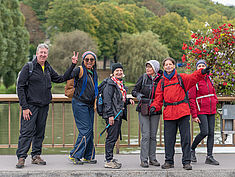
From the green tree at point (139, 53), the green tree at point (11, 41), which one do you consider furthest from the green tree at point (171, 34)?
the green tree at point (11, 41)

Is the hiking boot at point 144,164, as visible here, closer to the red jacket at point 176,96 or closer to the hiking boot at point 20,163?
the red jacket at point 176,96

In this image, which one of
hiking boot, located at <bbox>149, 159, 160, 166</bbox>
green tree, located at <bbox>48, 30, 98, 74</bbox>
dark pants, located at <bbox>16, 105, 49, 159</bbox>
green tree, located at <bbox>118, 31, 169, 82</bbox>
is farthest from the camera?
green tree, located at <bbox>118, 31, 169, 82</bbox>

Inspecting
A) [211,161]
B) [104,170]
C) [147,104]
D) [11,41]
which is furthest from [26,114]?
[11,41]

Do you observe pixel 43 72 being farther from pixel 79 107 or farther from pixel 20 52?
pixel 20 52

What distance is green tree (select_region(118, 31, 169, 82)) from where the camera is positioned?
5644 centimetres

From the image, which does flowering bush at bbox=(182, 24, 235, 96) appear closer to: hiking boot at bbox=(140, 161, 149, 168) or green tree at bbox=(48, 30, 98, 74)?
hiking boot at bbox=(140, 161, 149, 168)

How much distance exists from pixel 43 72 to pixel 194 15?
388 feet

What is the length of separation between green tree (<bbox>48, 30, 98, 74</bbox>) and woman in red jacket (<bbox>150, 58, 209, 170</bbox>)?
47134 millimetres

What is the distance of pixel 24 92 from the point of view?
693 centimetres

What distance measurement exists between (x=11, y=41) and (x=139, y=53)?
20.7 m

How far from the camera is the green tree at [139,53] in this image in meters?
56.4

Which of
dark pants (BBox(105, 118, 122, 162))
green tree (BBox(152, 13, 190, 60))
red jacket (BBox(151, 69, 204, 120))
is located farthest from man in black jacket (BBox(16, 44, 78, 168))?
green tree (BBox(152, 13, 190, 60))

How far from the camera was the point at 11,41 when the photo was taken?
42.9m

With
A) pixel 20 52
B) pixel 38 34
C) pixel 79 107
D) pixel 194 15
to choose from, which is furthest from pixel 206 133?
pixel 194 15
